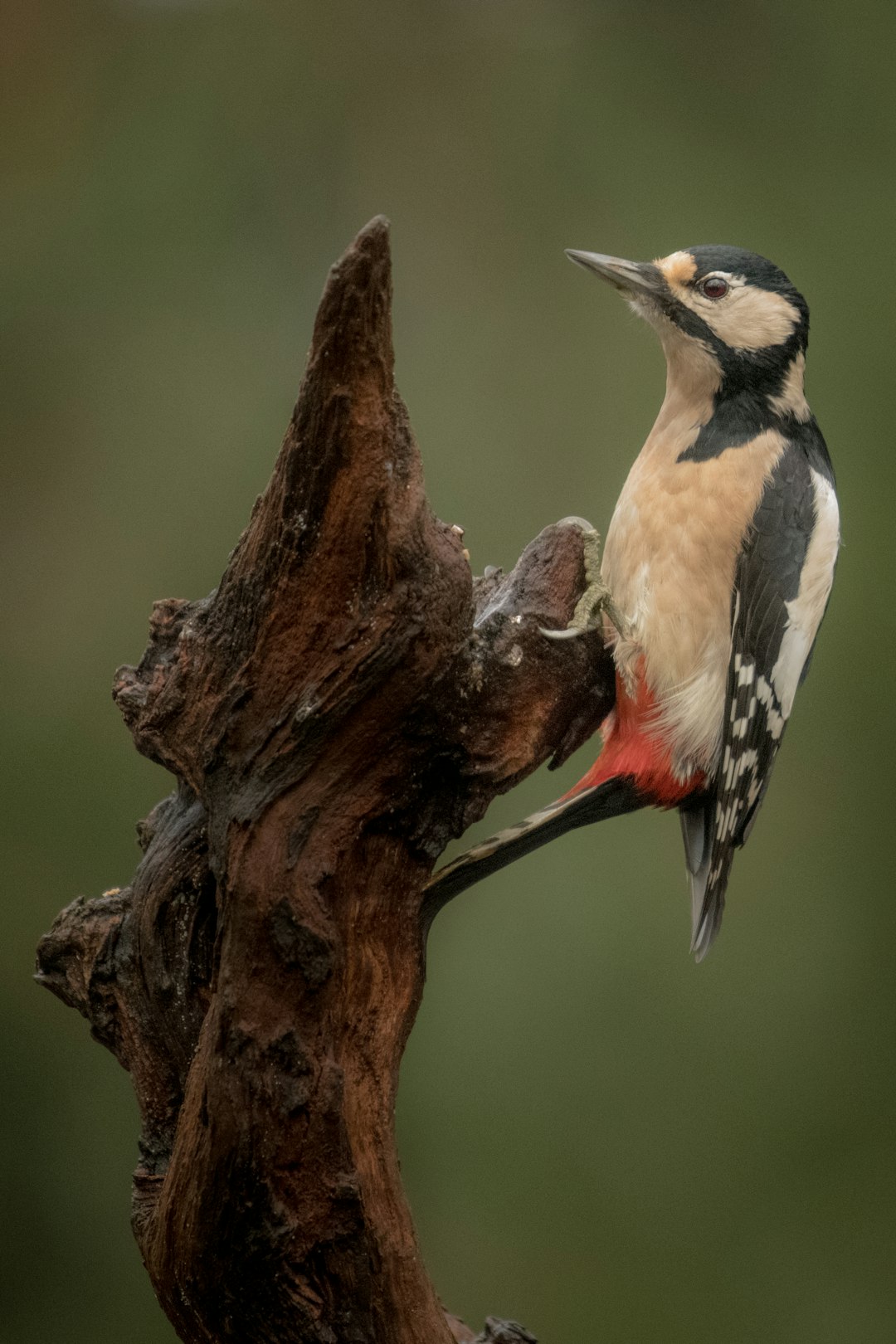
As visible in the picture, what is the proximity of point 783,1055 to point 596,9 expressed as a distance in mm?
2281

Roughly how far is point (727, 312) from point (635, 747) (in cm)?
69

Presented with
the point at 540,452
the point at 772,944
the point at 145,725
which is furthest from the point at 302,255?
the point at 772,944

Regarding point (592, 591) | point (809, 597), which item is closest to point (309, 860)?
point (592, 591)

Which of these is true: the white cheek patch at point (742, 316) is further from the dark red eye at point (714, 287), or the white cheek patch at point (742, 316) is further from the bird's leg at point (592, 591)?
the bird's leg at point (592, 591)

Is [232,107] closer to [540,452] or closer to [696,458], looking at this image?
[540,452]

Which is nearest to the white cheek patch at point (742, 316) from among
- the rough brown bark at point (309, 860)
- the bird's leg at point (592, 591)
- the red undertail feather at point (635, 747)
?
the bird's leg at point (592, 591)

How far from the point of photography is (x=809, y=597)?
203 cm

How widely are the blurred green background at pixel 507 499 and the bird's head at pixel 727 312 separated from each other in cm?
74

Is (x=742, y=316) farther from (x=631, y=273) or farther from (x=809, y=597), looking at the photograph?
(x=809, y=597)

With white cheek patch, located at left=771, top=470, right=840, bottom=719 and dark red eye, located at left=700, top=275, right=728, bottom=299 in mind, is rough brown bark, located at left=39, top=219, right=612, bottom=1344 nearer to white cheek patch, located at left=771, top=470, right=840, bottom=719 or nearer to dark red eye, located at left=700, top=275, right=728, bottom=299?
white cheek patch, located at left=771, top=470, right=840, bottom=719

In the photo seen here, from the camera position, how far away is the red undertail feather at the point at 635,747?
1924mm

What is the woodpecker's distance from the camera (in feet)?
6.35

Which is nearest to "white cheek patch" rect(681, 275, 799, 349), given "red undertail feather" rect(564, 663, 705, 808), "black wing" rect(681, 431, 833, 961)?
"black wing" rect(681, 431, 833, 961)

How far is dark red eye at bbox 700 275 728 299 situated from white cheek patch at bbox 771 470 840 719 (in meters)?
0.31
